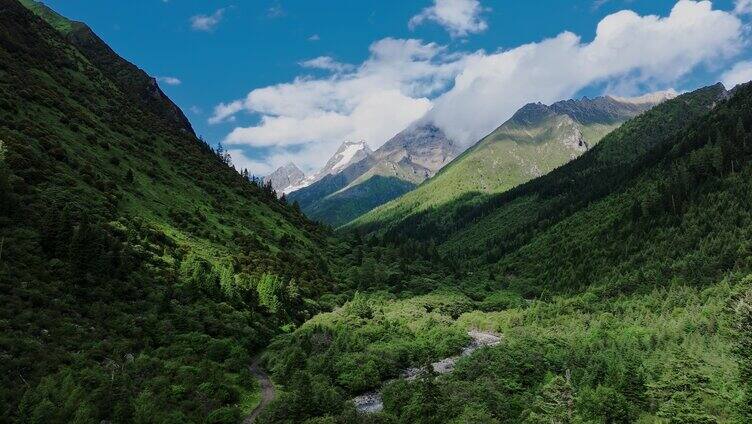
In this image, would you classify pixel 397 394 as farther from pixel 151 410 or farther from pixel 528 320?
pixel 528 320

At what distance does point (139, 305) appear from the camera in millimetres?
69312

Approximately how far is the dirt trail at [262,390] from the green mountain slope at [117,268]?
5.70ft

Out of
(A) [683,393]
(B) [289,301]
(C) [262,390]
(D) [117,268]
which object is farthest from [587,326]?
(D) [117,268]

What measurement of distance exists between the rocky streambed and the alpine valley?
0.72 metres

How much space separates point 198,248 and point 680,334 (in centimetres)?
9295

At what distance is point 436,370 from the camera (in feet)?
272

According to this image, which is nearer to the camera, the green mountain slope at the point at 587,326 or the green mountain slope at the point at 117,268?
the green mountain slope at the point at 117,268

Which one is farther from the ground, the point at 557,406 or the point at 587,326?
the point at 557,406

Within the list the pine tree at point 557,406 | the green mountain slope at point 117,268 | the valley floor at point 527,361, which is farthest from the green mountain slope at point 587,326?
the green mountain slope at point 117,268

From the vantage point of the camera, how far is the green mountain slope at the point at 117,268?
49.0 metres

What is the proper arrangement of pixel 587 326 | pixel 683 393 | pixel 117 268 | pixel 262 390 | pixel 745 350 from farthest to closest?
pixel 587 326
pixel 117 268
pixel 262 390
pixel 745 350
pixel 683 393

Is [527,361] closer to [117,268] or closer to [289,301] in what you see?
[289,301]

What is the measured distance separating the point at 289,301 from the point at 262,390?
3499 centimetres

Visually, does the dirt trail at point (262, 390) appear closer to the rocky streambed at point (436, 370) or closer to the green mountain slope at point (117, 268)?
the green mountain slope at point (117, 268)
